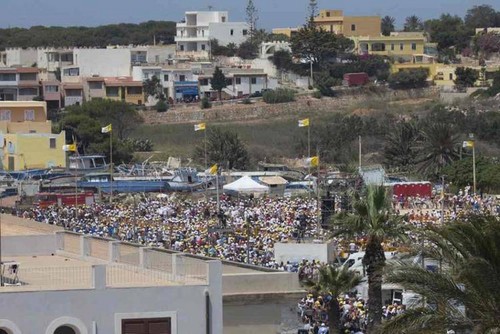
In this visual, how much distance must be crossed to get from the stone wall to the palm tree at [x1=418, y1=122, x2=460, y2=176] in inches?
1269

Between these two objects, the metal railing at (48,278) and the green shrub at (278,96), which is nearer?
the metal railing at (48,278)

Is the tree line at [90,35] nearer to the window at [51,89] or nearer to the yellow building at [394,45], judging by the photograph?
→ the yellow building at [394,45]

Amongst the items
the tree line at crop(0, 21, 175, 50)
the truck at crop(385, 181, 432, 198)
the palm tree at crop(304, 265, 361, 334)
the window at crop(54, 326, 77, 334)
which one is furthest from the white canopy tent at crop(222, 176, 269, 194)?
the tree line at crop(0, 21, 175, 50)

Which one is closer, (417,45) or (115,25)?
(417,45)

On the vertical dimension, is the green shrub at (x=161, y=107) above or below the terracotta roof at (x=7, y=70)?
below

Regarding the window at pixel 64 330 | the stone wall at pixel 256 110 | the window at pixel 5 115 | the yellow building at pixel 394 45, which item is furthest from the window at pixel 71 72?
the window at pixel 64 330

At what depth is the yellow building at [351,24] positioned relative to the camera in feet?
433

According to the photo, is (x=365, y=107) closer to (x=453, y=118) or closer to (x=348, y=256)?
(x=453, y=118)

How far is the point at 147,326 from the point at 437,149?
54929 millimetres

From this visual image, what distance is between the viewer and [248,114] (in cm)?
10644

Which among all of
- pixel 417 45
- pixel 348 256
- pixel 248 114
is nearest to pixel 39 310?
pixel 348 256

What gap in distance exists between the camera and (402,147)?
77.4 meters

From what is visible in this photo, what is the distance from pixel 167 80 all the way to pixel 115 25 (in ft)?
154

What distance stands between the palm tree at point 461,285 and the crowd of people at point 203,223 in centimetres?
1900
